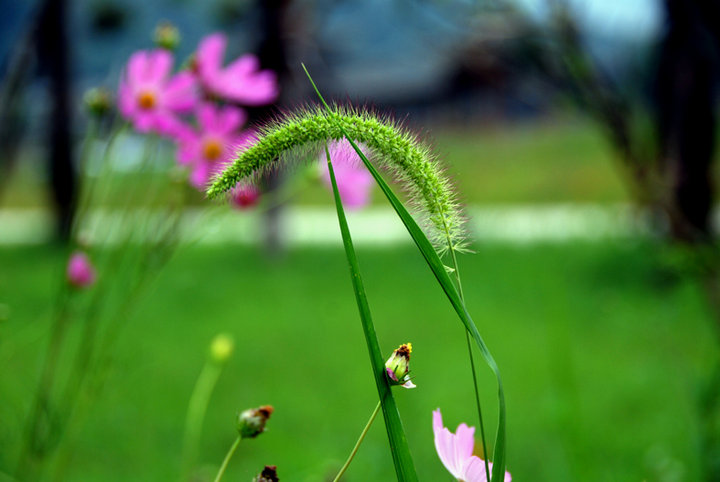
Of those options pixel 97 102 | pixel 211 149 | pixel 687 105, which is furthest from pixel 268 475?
pixel 687 105

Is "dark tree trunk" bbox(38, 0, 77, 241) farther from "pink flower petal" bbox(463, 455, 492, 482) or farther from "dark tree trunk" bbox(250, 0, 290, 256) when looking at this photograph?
"pink flower petal" bbox(463, 455, 492, 482)

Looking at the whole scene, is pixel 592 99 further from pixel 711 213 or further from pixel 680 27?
pixel 711 213

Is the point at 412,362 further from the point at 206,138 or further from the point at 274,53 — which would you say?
the point at 274,53

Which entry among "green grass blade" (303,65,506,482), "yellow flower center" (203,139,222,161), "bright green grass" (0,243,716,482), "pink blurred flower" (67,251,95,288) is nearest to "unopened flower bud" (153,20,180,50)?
"yellow flower center" (203,139,222,161)

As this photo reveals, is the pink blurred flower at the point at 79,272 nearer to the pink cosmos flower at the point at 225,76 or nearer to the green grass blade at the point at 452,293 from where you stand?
the pink cosmos flower at the point at 225,76

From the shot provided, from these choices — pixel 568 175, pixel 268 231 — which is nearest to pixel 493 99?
pixel 568 175
